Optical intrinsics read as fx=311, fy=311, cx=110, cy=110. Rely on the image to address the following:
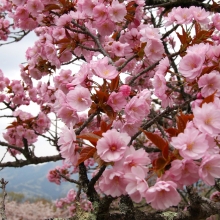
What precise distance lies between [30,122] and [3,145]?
33.5 inches

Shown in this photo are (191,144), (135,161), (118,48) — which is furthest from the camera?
(118,48)

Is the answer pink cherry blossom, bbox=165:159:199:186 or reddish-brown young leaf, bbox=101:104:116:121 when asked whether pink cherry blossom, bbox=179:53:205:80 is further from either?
pink cherry blossom, bbox=165:159:199:186

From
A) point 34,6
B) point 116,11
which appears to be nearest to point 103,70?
point 116,11

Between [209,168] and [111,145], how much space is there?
357 millimetres

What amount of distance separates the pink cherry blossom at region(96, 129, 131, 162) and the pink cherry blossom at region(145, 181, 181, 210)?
19 centimetres

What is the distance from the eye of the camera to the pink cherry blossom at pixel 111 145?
1.15m

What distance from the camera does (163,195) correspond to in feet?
3.58

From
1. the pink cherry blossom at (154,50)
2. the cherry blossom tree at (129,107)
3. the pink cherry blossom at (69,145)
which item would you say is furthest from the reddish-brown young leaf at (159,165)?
the pink cherry blossom at (154,50)

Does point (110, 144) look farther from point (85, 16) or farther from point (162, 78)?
point (85, 16)

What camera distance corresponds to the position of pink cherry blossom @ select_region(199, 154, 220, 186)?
3.41 ft

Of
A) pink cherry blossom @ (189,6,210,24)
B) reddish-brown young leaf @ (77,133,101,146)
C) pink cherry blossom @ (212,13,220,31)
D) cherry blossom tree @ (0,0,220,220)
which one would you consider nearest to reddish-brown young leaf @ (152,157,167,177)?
cherry blossom tree @ (0,0,220,220)

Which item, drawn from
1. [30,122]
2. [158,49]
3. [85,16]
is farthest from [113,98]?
[30,122]

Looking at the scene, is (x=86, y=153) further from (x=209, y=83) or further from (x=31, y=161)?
(x=31, y=161)

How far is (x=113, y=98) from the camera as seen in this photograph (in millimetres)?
A: 1484
